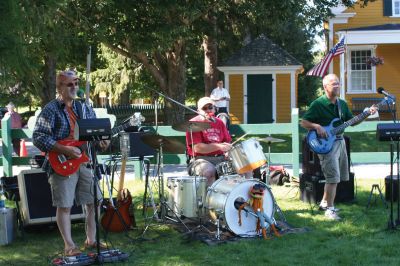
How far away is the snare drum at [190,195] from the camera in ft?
23.0

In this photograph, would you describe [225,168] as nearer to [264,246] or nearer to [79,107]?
[264,246]

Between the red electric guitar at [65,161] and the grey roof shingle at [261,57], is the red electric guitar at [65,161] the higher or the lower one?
the lower one

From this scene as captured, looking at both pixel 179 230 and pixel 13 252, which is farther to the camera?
pixel 179 230

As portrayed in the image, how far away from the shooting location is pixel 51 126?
18.9ft

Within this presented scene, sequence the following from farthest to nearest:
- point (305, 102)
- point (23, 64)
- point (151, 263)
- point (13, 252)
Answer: point (305, 102) → point (13, 252) → point (151, 263) → point (23, 64)

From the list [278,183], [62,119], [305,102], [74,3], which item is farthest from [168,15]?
[305,102]

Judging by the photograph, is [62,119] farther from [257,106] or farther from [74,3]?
[257,106]

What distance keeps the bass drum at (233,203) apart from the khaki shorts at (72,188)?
4.58 feet

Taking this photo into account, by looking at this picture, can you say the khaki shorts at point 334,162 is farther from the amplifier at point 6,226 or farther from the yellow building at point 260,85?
the yellow building at point 260,85

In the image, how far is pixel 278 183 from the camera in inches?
406

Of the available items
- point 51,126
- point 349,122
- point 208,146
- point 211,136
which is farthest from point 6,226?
point 349,122

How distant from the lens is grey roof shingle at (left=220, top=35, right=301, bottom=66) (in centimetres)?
2262

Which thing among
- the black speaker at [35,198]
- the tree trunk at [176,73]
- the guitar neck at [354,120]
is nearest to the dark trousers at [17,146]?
the tree trunk at [176,73]

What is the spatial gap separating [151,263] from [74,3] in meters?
9.05
